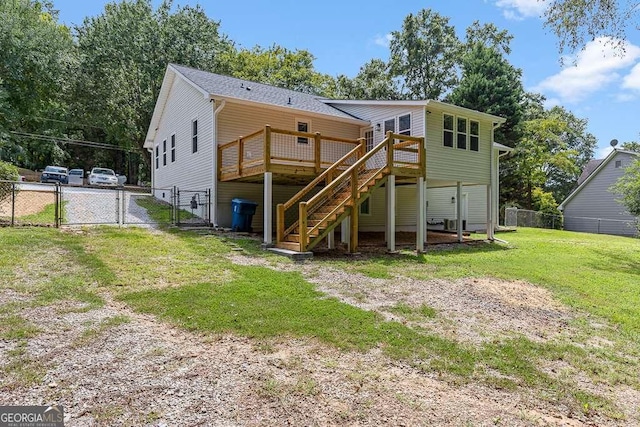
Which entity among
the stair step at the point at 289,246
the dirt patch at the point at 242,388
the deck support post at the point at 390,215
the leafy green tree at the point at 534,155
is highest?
the leafy green tree at the point at 534,155

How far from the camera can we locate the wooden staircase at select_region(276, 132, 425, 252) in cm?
973

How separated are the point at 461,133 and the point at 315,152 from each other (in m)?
5.65

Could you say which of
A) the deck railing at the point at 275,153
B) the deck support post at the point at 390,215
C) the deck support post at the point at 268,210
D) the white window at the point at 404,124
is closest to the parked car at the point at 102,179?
the deck railing at the point at 275,153

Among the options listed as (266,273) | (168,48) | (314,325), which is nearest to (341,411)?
(314,325)

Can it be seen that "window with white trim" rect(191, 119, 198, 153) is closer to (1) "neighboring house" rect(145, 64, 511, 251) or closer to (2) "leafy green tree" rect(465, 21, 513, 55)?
(1) "neighboring house" rect(145, 64, 511, 251)

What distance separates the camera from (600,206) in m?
26.9

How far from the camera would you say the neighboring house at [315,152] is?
438 inches

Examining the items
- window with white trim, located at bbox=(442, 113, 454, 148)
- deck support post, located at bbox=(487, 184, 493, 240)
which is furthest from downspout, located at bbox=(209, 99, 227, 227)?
deck support post, located at bbox=(487, 184, 493, 240)

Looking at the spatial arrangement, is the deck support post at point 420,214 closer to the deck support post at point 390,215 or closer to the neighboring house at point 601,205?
the deck support post at point 390,215

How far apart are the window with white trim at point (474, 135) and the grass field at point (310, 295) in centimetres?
487

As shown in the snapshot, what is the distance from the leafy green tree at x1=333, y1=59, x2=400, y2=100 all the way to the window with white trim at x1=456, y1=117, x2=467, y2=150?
22417 millimetres

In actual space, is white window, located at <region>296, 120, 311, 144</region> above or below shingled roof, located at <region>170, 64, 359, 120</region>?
below

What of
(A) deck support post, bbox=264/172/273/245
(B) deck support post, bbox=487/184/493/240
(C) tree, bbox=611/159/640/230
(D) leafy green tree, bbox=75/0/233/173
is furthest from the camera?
(D) leafy green tree, bbox=75/0/233/173

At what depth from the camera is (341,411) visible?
10.1 ft
